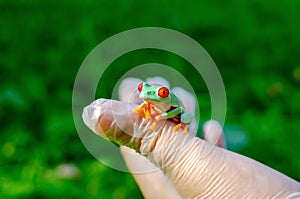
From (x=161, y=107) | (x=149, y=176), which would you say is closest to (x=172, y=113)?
(x=161, y=107)

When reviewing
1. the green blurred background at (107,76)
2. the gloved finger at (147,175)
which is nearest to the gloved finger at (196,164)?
the gloved finger at (147,175)

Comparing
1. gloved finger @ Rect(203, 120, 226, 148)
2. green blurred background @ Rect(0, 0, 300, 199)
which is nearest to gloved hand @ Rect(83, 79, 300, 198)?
gloved finger @ Rect(203, 120, 226, 148)

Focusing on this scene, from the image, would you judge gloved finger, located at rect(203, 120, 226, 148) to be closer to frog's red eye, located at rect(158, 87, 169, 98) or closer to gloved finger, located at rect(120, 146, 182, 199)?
gloved finger, located at rect(120, 146, 182, 199)

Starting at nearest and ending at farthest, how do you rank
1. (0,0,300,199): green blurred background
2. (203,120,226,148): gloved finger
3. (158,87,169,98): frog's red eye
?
(158,87,169,98): frog's red eye < (203,120,226,148): gloved finger < (0,0,300,199): green blurred background

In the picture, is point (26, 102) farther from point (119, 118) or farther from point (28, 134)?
point (119, 118)

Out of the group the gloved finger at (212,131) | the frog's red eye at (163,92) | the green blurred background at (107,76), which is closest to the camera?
the frog's red eye at (163,92)

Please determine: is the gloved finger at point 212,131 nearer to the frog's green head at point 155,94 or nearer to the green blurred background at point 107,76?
the frog's green head at point 155,94
